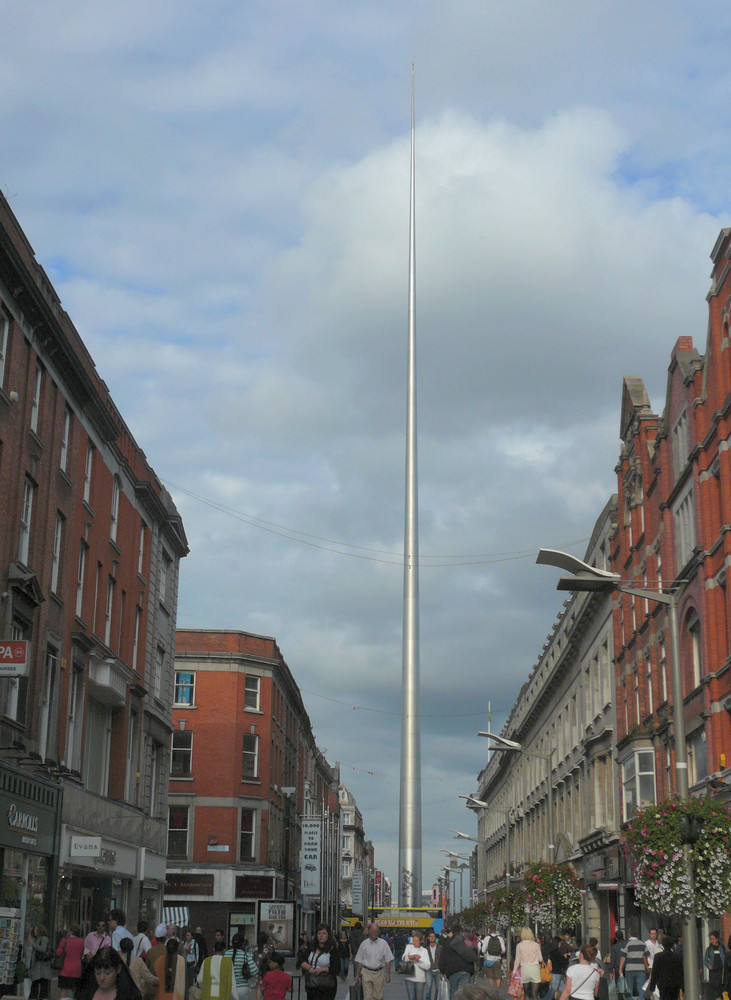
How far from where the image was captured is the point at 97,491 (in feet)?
125

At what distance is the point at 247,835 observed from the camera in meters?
69.8

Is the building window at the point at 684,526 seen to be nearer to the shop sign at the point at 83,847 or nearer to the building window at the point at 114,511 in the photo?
the building window at the point at 114,511

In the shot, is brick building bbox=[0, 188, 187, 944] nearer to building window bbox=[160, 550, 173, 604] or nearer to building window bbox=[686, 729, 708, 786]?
building window bbox=[160, 550, 173, 604]

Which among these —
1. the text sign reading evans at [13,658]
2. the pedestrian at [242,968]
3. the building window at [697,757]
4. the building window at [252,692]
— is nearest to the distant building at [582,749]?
the building window at [697,757]

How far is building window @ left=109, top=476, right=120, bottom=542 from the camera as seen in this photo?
40.2 m

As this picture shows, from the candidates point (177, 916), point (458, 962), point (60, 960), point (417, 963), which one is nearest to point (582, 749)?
Result: point (177, 916)

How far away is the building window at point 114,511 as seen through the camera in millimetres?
40175

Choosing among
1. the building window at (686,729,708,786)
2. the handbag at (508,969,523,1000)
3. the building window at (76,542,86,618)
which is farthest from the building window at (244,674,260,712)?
the handbag at (508,969,523,1000)

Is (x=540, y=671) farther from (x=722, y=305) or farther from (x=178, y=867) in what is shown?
(x=722, y=305)

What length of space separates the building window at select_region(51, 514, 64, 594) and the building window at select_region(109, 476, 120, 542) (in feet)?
19.9

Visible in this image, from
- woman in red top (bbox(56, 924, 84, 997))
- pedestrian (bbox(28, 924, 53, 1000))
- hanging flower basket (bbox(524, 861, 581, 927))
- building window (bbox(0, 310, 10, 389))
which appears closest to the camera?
woman in red top (bbox(56, 924, 84, 997))

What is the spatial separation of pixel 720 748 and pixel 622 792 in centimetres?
1536

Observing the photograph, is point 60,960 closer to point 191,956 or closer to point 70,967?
point 70,967

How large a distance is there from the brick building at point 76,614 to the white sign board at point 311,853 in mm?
28371
